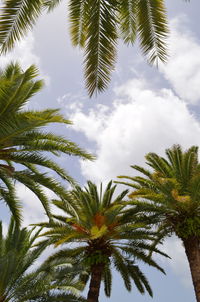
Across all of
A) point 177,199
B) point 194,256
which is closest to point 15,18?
point 177,199

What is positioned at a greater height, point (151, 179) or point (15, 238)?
point (151, 179)

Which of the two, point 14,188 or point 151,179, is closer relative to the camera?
point 14,188

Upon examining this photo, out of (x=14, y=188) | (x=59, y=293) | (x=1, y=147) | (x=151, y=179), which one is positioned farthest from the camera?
(x=151, y=179)

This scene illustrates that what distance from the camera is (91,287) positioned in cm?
1806

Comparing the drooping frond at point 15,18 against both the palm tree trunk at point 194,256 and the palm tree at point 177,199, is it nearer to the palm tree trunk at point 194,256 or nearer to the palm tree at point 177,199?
the palm tree at point 177,199

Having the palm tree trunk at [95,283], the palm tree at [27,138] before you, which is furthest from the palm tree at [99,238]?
the palm tree at [27,138]

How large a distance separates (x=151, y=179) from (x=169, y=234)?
2973 mm

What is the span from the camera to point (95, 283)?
18094mm

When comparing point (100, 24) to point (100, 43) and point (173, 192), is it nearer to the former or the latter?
point (100, 43)

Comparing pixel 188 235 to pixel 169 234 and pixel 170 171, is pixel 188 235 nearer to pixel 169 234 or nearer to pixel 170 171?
pixel 169 234

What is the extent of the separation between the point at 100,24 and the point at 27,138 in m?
4.03

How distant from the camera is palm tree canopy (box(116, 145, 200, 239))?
16422 mm

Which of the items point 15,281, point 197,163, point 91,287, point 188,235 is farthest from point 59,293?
point 197,163

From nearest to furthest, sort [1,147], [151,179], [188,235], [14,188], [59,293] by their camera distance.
A: [1,147] → [14,188] → [59,293] → [188,235] → [151,179]
